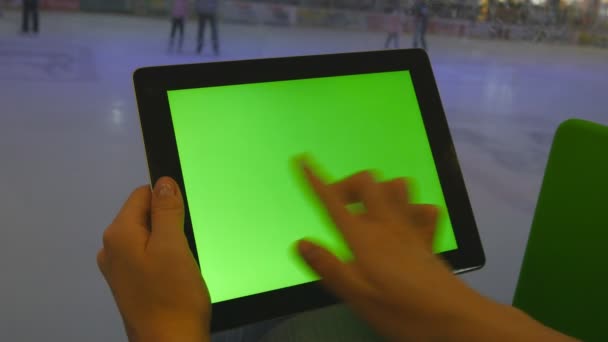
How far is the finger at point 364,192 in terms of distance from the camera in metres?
0.30

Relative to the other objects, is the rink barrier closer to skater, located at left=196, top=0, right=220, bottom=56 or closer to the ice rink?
skater, located at left=196, top=0, right=220, bottom=56

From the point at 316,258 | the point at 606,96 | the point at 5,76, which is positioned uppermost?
the point at 316,258

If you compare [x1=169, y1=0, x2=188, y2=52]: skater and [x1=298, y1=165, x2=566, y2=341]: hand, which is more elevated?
[x1=298, y1=165, x2=566, y2=341]: hand

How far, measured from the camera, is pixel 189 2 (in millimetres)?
4676

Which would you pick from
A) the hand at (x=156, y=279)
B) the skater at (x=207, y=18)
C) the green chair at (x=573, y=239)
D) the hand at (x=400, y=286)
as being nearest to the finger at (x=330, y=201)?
the hand at (x=400, y=286)

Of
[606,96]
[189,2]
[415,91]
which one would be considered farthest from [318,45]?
[415,91]

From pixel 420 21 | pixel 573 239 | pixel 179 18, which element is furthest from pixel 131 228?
pixel 420 21

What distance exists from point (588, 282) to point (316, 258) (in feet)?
1.87

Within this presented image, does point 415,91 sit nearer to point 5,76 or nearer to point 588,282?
point 588,282

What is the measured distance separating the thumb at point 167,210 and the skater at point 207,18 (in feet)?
13.5

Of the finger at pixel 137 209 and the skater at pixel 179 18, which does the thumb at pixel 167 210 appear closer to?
the finger at pixel 137 209

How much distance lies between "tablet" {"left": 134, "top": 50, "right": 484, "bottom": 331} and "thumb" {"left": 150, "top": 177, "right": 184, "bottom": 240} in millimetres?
22

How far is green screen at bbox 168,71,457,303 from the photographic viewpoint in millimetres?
437

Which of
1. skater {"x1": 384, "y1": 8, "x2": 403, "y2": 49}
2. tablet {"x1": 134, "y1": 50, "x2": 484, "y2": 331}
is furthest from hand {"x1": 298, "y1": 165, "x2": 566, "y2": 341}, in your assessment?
skater {"x1": 384, "y1": 8, "x2": 403, "y2": 49}
